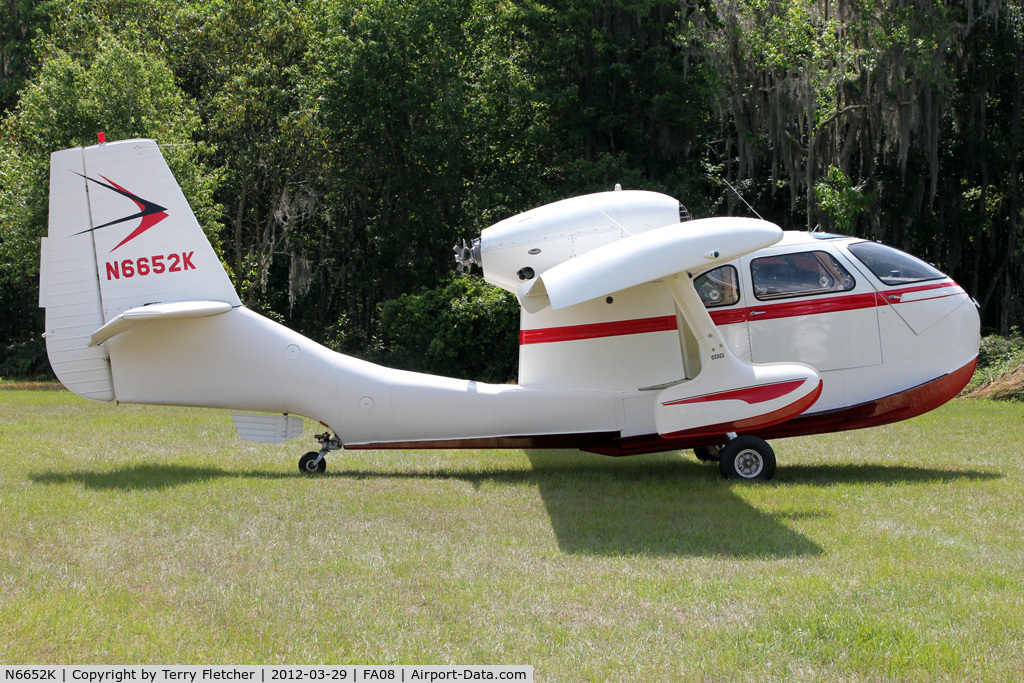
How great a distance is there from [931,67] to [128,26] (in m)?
22.7

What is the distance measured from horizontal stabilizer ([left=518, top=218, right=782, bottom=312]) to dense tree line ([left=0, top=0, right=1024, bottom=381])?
1451 centimetres

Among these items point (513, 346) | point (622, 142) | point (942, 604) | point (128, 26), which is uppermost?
point (128, 26)

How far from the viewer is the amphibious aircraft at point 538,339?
9.74m

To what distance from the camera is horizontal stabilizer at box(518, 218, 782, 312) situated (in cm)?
812

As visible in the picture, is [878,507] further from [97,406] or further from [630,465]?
[97,406]

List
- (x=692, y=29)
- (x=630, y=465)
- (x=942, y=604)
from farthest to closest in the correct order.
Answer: (x=692, y=29)
(x=630, y=465)
(x=942, y=604)

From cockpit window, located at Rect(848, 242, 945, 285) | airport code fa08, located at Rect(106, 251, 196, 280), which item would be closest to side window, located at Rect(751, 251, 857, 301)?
cockpit window, located at Rect(848, 242, 945, 285)

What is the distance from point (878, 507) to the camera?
8.33m

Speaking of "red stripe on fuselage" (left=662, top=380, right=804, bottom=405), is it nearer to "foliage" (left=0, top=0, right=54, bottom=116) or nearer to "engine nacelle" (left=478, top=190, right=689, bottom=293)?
"engine nacelle" (left=478, top=190, right=689, bottom=293)

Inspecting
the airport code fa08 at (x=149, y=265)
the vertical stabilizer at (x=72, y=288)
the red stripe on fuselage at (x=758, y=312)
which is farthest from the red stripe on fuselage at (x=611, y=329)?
the vertical stabilizer at (x=72, y=288)

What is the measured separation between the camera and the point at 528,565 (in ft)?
21.2

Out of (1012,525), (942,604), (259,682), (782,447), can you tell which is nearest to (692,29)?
(782,447)

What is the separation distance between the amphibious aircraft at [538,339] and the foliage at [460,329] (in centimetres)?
1277

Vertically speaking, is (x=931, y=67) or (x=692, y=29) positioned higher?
(x=692, y=29)
